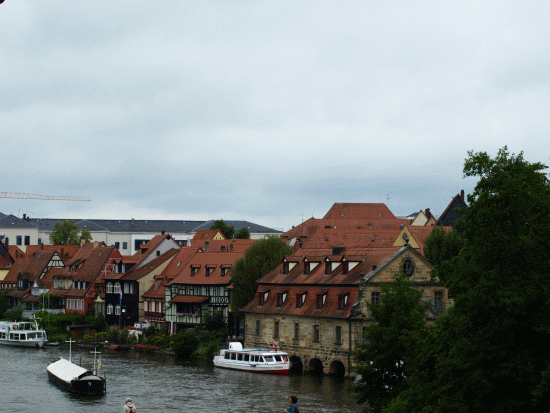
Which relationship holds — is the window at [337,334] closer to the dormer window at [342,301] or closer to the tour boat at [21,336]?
the dormer window at [342,301]

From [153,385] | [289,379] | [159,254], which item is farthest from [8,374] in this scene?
[159,254]

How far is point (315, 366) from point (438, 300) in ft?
40.0

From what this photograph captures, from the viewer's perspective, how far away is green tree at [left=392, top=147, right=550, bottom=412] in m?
26.7

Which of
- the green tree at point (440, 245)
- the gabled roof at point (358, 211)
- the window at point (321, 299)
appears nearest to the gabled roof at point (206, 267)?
the window at point (321, 299)

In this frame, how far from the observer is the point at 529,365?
26531mm

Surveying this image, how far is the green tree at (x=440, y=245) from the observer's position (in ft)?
294

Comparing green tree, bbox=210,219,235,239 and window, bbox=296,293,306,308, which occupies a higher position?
green tree, bbox=210,219,235,239

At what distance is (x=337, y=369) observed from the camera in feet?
231

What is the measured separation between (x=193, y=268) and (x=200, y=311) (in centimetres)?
676

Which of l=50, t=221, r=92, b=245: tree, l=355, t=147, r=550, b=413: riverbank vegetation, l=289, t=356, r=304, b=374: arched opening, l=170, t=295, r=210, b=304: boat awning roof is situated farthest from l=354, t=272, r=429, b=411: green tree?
l=50, t=221, r=92, b=245: tree

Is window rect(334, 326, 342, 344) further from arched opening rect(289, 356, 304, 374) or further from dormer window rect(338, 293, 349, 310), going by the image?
arched opening rect(289, 356, 304, 374)

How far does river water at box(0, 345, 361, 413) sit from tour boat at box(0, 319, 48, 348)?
17340 mm

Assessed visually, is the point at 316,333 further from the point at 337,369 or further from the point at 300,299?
the point at 300,299

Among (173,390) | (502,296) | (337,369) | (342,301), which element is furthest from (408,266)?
(502,296)
